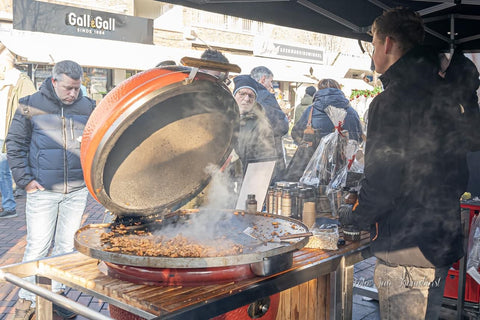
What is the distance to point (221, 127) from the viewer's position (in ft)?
7.66

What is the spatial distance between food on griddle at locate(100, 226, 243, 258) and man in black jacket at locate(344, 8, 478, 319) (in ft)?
2.30

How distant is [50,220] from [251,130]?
6.37 feet

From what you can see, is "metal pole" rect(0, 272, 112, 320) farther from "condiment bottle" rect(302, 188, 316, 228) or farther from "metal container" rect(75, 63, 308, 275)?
"condiment bottle" rect(302, 188, 316, 228)

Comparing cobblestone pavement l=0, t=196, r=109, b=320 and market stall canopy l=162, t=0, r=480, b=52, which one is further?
cobblestone pavement l=0, t=196, r=109, b=320

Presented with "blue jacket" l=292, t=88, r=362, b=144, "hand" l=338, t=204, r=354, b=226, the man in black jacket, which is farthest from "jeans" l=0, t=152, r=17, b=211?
the man in black jacket

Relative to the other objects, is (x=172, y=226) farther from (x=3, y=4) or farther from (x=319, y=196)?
(x=3, y=4)

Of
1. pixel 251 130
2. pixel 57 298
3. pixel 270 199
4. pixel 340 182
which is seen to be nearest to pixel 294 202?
pixel 270 199

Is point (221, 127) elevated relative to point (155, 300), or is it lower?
elevated

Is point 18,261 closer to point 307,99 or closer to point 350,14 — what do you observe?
point 350,14

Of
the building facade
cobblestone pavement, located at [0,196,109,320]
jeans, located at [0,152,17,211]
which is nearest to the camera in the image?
cobblestone pavement, located at [0,196,109,320]

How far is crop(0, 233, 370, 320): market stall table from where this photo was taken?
1678 mm

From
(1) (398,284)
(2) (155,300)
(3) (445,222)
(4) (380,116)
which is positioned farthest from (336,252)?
(2) (155,300)

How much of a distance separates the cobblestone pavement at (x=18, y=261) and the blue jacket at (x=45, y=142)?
1064mm

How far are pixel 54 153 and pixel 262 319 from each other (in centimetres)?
264
